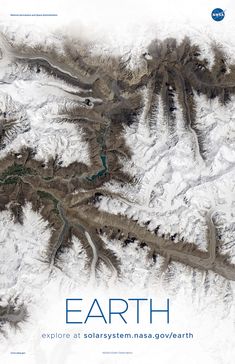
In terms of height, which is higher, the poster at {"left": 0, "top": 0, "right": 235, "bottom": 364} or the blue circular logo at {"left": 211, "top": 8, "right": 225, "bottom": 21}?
the blue circular logo at {"left": 211, "top": 8, "right": 225, "bottom": 21}

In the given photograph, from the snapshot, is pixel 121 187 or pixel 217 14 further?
pixel 121 187

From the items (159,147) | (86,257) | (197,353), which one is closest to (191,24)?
(159,147)

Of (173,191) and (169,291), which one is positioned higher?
(173,191)

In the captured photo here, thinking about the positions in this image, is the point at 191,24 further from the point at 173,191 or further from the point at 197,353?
the point at 197,353

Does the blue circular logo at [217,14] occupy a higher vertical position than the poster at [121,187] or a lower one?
higher

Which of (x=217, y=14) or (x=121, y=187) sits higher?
(x=217, y=14)
